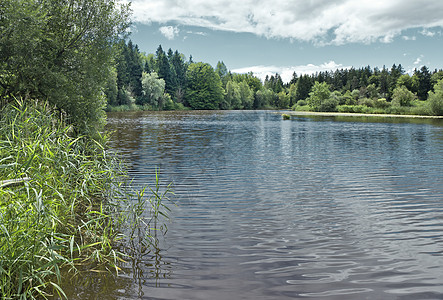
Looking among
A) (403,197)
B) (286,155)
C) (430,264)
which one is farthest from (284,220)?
(286,155)

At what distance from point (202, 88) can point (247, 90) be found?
24.6 metres

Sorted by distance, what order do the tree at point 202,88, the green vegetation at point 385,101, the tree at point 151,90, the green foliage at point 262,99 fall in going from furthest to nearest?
the green foliage at point 262,99 < the tree at point 202,88 < the tree at point 151,90 < the green vegetation at point 385,101

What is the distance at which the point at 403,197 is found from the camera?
10.4m

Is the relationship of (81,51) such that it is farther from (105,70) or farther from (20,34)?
(20,34)

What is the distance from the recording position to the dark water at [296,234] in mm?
5168

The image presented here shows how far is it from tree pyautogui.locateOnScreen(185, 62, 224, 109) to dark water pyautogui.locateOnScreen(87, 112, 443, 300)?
10769 centimetres

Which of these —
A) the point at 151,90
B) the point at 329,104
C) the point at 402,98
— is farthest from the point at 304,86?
the point at 151,90

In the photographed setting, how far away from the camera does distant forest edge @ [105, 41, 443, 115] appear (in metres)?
78.8

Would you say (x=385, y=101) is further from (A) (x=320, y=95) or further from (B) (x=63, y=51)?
(B) (x=63, y=51)

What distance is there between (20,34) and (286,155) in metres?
14.2

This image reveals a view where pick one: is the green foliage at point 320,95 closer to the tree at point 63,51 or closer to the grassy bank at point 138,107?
the grassy bank at point 138,107

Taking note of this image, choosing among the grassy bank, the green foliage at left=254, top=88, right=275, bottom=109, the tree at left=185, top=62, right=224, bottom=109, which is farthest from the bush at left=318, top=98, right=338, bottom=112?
the green foliage at left=254, top=88, right=275, bottom=109

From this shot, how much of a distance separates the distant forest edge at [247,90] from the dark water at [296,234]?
58199 mm

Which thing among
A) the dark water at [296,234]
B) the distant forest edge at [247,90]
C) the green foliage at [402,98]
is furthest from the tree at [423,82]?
the dark water at [296,234]
